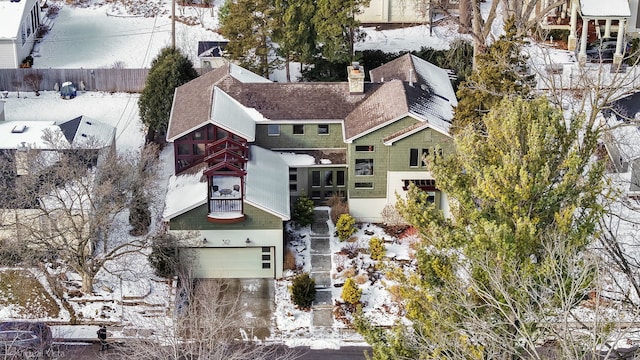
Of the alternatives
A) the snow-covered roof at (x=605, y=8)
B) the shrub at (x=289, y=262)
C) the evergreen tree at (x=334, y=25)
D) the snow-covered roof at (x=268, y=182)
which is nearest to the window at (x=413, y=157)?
the snow-covered roof at (x=268, y=182)

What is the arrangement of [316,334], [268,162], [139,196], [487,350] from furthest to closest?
1. [268,162]
2. [139,196]
3. [316,334]
4. [487,350]

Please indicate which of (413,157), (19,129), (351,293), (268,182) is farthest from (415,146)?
(19,129)

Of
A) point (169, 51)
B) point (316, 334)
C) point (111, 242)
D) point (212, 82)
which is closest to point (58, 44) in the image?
point (169, 51)

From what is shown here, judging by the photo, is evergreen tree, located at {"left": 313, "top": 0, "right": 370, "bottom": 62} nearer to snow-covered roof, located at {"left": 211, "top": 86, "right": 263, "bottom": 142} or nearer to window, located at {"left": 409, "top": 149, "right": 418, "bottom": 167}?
snow-covered roof, located at {"left": 211, "top": 86, "right": 263, "bottom": 142}

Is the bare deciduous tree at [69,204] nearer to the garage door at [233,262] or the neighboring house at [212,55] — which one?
the garage door at [233,262]

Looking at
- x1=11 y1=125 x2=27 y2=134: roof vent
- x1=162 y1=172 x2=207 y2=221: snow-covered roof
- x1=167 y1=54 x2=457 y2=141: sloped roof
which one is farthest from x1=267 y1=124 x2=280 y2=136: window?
x1=11 y1=125 x2=27 y2=134: roof vent

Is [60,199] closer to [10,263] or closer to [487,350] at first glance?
[10,263]
